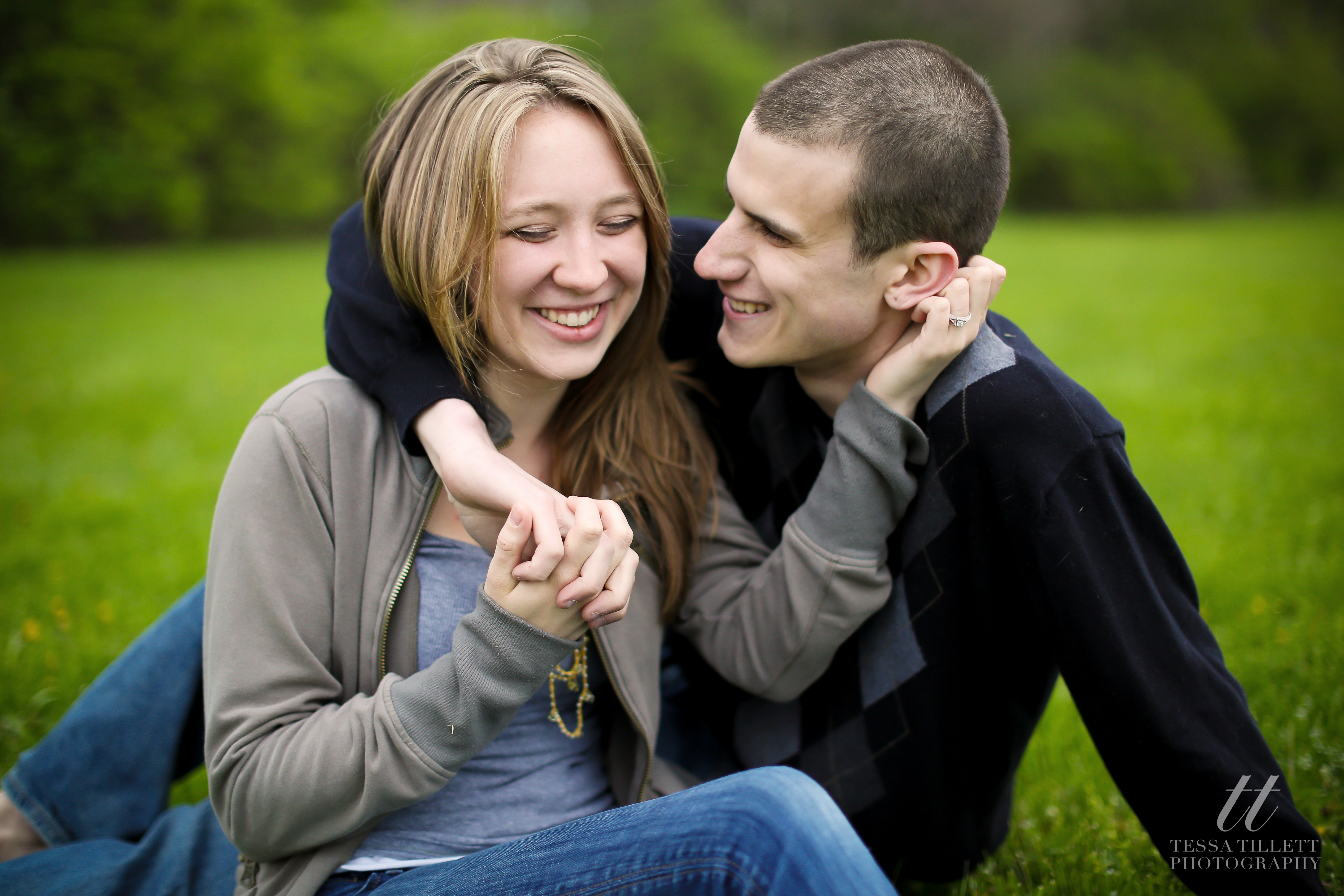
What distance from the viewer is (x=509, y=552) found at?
1.63 meters

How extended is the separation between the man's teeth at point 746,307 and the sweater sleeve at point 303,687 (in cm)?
94

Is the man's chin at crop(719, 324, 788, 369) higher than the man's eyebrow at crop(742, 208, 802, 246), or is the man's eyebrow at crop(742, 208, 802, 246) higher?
the man's eyebrow at crop(742, 208, 802, 246)

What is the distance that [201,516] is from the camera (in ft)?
17.3

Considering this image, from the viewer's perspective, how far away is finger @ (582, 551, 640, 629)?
170cm

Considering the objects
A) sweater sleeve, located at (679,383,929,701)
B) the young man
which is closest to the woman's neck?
the young man

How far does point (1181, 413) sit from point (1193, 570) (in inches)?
115

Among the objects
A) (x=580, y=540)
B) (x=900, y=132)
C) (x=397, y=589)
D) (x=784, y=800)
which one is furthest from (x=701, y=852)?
(x=900, y=132)

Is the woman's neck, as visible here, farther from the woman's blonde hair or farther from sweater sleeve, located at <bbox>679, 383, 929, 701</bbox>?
sweater sleeve, located at <bbox>679, 383, 929, 701</bbox>

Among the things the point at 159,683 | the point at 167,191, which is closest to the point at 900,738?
the point at 159,683

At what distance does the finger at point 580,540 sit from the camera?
5.32 ft

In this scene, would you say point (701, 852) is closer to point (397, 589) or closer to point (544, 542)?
point (544, 542)

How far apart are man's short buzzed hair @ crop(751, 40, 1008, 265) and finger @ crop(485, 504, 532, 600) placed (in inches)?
38.0

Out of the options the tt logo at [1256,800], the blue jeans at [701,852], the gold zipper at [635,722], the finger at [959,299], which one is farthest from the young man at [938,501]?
the blue jeans at [701,852]

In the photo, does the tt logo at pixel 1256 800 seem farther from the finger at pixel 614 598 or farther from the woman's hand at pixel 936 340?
the finger at pixel 614 598
